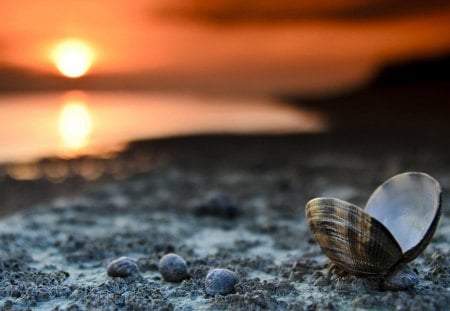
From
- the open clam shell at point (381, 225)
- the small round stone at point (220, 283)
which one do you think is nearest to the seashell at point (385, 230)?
the open clam shell at point (381, 225)

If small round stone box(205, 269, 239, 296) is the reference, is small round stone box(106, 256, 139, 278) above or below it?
above

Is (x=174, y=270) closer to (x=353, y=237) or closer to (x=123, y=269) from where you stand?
(x=123, y=269)

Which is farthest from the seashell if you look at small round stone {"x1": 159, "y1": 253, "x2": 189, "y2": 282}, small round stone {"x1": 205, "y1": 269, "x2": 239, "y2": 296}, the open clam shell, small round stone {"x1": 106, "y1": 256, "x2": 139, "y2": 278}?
small round stone {"x1": 106, "y1": 256, "x2": 139, "y2": 278}

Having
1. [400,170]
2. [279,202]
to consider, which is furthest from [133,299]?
[400,170]

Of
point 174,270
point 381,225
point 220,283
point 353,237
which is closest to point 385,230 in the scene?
point 381,225

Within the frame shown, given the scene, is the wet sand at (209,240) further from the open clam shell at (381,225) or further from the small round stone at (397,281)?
the open clam shell at (381,225)

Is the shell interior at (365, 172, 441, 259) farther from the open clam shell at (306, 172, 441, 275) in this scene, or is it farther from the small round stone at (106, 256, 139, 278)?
the small round stone at (106, 256, 139, 278)

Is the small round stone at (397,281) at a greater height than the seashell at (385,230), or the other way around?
the seashell at (385,230)
